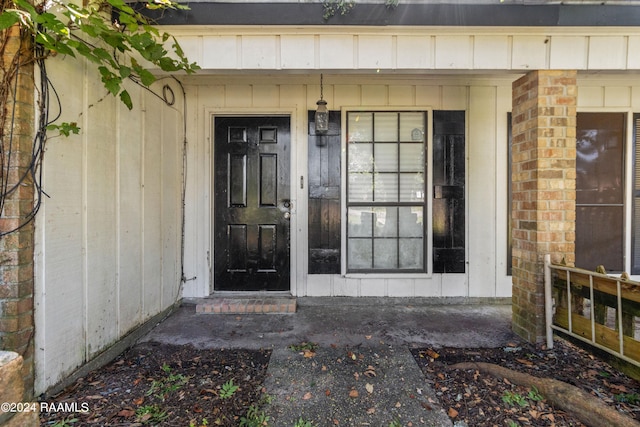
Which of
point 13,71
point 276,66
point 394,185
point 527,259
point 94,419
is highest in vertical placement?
point 276,66

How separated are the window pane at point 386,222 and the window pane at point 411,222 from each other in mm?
64

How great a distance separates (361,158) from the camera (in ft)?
11.3

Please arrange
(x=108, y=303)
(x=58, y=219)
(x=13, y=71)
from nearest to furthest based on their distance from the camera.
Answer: (x=13, y=71), (x=58, y=219), (x=108, y=303)

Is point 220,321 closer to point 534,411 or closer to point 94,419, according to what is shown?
point 94,419

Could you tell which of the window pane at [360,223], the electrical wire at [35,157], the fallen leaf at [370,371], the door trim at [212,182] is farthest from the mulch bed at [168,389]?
the window pane at [360,223]

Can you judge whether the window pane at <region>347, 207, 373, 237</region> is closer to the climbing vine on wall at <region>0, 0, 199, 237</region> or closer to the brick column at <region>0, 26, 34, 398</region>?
the climbing vine on wall at <region>0, 0, 199, 237</region>

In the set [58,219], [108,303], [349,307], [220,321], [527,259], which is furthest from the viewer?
[349,307]

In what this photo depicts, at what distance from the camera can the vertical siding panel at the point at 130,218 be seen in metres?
2.38

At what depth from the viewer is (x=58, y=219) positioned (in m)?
1.83

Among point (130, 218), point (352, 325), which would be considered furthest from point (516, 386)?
point (130, 218)

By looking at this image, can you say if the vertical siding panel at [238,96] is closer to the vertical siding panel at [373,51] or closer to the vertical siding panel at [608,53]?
the vertical siding panel at [373,51]

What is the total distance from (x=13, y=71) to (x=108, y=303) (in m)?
1.49

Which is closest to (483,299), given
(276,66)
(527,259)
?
(527,259)

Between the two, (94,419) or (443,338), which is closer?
(94,419)
